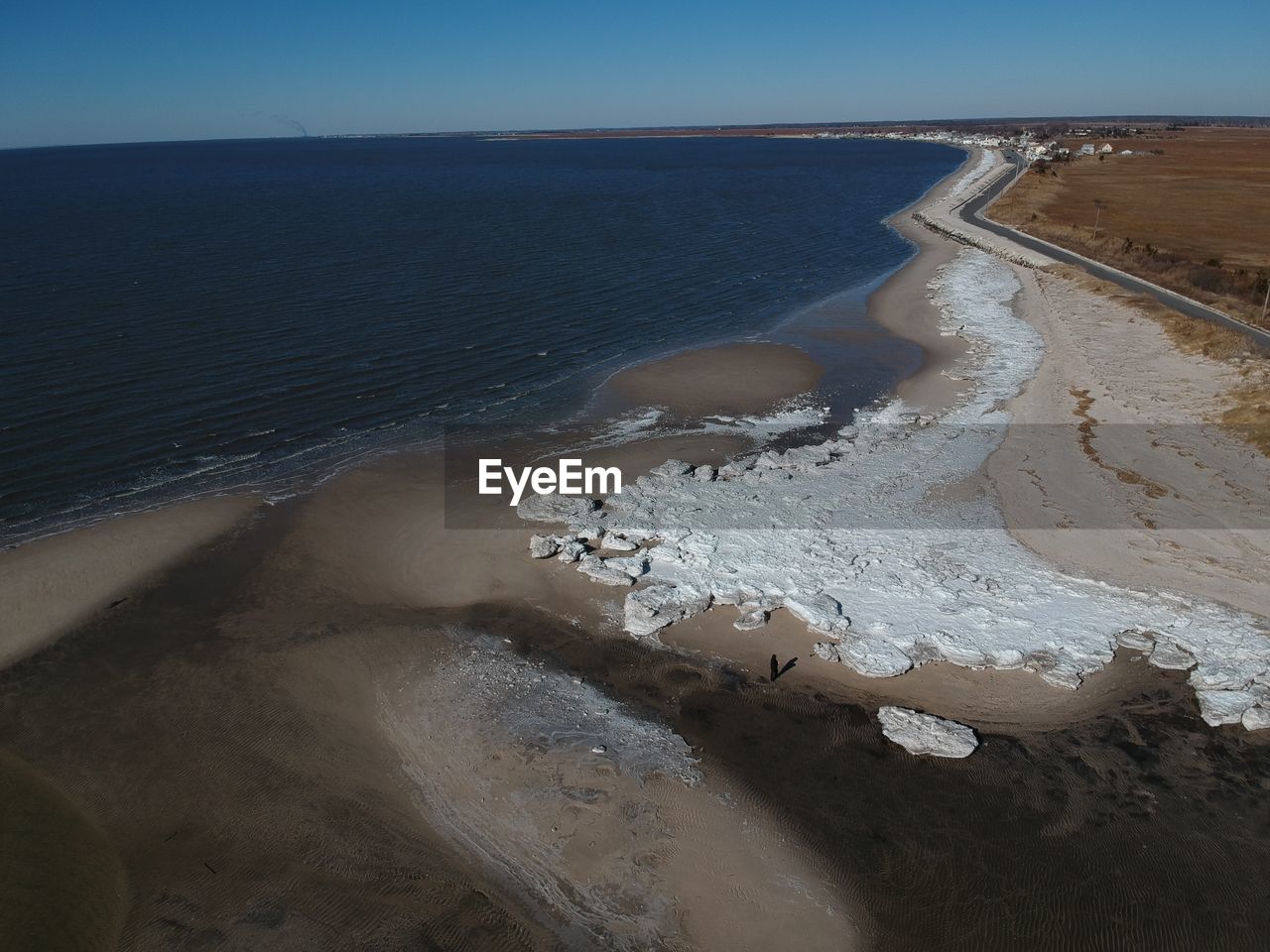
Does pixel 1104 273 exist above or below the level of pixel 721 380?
above

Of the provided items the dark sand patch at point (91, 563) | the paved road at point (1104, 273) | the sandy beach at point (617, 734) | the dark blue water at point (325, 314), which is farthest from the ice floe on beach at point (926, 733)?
the paved road at point (1104, 273)

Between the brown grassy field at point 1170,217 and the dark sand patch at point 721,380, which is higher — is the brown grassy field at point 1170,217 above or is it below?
above

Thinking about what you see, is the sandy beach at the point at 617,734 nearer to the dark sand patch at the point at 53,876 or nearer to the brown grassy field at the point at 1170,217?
the dark sand patch at the point at 53,876

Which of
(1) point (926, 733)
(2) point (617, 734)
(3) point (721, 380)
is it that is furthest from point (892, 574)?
(3) point (721, 380)

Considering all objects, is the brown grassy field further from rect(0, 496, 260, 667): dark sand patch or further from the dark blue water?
rect(0, 496, 260, 667): dark sand patch

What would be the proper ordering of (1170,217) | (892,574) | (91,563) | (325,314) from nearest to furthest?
(892,574)
(91,563)
(325,314)
(1170,217)
